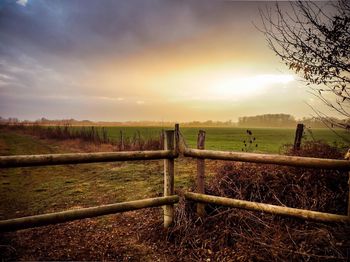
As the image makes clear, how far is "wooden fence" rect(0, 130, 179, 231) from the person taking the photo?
3240mm

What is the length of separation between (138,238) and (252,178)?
7.56ft

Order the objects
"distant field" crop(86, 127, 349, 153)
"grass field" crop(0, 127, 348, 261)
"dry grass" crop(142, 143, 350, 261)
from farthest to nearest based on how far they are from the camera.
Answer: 1. "distant field" crop(86, 127, 349, 153)
2. "grass field" crop(0, 127, 348, 261)
3. "dry grass" crop(142, 143, 350, 261)

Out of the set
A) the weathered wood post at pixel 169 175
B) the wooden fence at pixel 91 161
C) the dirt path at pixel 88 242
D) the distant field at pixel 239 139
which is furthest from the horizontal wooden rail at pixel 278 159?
the distant field at pixel 239 139

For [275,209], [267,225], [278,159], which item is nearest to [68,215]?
[267,225]

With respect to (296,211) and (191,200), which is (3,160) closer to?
(191,200)

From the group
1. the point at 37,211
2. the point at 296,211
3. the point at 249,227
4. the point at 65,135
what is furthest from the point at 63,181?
the point at 65,135

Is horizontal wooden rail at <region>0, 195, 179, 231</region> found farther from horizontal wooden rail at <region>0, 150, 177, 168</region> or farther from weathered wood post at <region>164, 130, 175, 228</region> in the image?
horizontal wooden rail at <region>0, 150, 177, 168</region>

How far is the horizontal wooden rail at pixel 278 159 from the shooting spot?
3.30 m

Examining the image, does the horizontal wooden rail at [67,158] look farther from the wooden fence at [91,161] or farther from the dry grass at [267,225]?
the dry grass at [267,225]

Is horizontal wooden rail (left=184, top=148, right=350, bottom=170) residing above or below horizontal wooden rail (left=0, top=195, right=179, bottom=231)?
above

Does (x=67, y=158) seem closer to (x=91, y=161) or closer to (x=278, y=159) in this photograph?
(x=91, y=161)

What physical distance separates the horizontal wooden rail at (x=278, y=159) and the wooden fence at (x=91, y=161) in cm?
41

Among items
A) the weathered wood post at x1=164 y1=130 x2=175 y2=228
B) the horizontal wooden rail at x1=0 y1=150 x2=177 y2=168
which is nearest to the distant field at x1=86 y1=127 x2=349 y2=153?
the weathered wood post at x1=164 y1=130 x2=175 y2=228

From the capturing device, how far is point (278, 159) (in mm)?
3664
